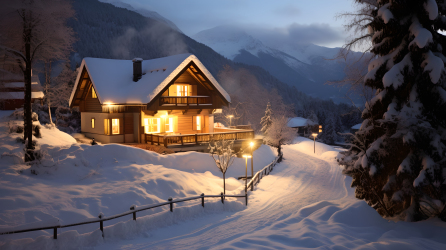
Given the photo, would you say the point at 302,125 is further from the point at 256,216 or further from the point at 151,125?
the point at 256,216

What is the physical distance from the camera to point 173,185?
1561 cm

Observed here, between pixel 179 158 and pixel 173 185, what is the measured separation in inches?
234

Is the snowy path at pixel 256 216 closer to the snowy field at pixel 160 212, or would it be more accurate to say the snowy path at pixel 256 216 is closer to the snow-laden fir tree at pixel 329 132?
the snowy field at pixel 160 212

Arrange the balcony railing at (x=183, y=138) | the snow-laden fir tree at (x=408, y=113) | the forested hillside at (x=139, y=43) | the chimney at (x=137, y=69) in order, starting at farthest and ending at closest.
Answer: the forested hillside at (x=139, y=43) < the chimney at (x=137, y=69) < the balcony railing at (x=183, y=138) < the snow-laden fir tree at (x=408, y=113)

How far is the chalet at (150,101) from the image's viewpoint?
2448cm

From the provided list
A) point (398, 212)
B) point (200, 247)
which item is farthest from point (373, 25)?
point (200, 247)

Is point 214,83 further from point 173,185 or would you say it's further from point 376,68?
point 376,68

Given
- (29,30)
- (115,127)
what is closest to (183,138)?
(115,127)

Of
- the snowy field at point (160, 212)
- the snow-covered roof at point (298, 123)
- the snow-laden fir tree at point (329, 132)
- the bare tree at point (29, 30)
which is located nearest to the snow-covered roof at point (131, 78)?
the snowy field at point (160, 212)

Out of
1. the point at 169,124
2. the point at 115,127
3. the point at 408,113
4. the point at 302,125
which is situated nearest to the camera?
the point at 408,113

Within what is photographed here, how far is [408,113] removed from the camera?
1005 cm

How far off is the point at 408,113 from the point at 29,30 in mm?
17075

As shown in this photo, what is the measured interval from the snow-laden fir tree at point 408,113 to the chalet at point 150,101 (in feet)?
50.5

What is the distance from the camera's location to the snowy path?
919 cm
